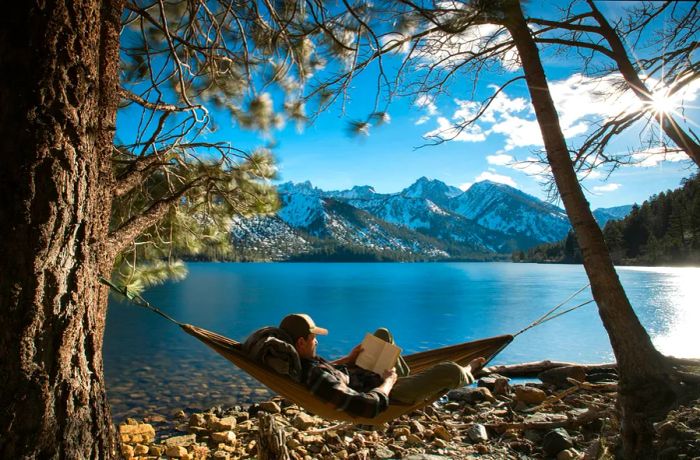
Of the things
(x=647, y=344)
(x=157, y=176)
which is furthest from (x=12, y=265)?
(x=647, y=344)

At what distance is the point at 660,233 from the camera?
51.6 m

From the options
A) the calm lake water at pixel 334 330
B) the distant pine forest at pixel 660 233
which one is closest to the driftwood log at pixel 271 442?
the calm lake water at pixel 334 330

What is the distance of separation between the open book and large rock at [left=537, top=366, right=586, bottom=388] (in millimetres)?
4729

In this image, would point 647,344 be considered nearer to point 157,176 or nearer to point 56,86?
point 56,86

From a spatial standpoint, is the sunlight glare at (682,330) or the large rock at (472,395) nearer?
the large rock at (472,395)

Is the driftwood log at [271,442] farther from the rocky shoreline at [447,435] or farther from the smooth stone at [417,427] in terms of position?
the smooth stone at [417,427]

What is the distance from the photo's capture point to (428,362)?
10.5 feet

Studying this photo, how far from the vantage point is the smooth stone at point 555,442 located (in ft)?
10.5

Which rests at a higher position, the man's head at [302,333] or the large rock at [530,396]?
the man's head at [302,333]

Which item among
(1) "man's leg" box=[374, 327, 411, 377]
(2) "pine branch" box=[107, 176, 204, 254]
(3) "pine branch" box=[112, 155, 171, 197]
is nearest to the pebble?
(1) "man's leg" box=[374, 327, 411, 377]

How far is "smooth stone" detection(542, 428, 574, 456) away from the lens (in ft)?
10.5

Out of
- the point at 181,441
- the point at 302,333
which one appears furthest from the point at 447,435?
the point at 181,441

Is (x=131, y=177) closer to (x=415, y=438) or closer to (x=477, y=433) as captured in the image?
(x=415, y=438)

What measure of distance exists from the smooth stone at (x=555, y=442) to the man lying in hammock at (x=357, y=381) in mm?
1446
